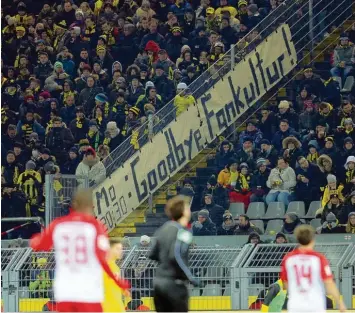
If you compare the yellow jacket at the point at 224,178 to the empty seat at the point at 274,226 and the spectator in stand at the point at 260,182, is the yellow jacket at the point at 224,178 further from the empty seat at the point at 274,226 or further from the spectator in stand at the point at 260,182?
the empty seat at the point at 274,226

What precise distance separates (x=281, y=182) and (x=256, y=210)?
63 cm

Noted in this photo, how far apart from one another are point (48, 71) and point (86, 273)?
18.9 metres

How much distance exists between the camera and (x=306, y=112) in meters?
26.7

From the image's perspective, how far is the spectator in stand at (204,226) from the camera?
24234 mm

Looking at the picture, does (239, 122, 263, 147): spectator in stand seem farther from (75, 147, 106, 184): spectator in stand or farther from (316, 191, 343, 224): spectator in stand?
(316, 191, 343, 224): spectator in stand

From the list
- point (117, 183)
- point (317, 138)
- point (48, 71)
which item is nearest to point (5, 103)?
point (48, 71)

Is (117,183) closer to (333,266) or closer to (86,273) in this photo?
(333,266)

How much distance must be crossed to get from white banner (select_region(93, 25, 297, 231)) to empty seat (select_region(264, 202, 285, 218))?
203 centimetres

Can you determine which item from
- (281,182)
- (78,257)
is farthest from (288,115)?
(78,257)

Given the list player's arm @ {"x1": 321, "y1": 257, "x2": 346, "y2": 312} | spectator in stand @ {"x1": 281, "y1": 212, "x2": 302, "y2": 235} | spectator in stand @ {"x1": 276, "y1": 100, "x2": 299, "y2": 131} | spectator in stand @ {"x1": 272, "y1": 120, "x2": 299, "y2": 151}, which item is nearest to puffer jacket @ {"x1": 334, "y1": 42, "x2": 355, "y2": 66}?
spectator in stand @ {"x1": 276, "y1": 100, "x2": 299, "y2": 131}

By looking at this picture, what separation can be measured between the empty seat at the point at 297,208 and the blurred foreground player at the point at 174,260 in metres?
11.5

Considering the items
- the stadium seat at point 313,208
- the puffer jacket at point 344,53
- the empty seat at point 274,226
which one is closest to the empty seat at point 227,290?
the empty seat at point 274,226

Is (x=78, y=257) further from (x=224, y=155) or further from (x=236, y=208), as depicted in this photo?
(x=224, y=155)

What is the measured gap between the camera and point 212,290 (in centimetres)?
2086
